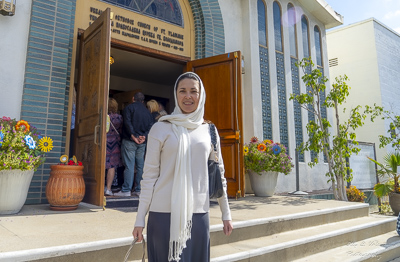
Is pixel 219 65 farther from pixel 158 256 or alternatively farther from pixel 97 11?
pixel 158 256

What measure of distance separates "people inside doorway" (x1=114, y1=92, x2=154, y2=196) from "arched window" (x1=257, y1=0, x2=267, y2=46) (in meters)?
3.49

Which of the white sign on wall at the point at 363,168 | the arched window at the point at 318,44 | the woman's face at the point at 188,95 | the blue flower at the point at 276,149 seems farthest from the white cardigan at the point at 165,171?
the arched window at the point at 318,44

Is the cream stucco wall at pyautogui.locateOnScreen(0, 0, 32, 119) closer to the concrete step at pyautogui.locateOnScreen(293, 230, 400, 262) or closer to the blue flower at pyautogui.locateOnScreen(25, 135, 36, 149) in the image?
the blue flower at pyautogui.locateOnScreen(25, 135, 36, 149)

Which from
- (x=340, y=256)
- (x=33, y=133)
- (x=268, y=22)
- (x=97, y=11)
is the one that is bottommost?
(x=340, y=256)

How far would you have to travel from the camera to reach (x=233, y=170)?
5.21 metres

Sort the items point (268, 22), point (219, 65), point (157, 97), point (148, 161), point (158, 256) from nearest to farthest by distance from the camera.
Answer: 1. point (158, 256)
2. point (148, 161)
3. point (219, 65)
4. point (268, 22)
5. point (157, 97)

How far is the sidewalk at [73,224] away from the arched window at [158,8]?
134 inches

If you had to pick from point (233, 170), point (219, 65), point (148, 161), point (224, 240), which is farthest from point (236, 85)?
point (148, 161)

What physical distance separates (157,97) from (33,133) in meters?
5.65

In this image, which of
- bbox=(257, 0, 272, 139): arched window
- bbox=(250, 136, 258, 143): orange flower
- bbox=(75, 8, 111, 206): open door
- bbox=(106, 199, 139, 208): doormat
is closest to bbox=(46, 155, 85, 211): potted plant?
bbox=(75, 8, 111, 206): open door

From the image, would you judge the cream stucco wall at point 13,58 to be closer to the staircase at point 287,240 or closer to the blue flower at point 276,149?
the staircase at point 287,240

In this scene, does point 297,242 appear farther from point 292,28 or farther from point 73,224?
point 292,28

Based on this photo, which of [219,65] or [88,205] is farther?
[219,65]

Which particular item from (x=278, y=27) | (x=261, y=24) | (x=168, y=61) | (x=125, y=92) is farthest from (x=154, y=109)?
(x=278, y=27)
